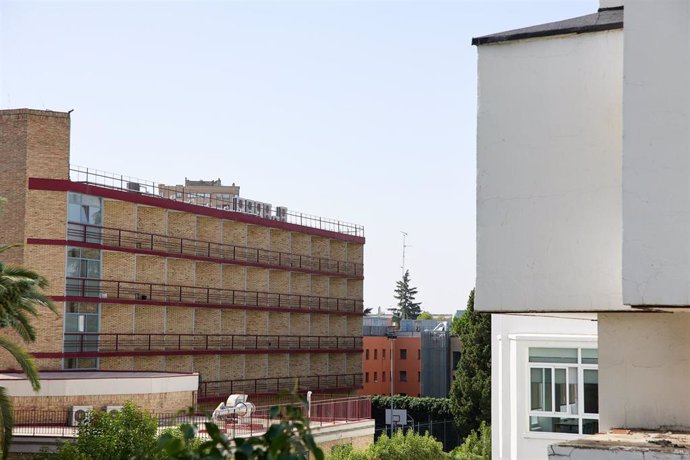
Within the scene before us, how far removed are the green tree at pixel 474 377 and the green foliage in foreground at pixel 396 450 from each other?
1001cm

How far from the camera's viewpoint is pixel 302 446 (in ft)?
17.7

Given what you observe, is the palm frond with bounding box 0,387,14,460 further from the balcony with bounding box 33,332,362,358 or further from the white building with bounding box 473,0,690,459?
the white building with bounding box 473,0,690,459

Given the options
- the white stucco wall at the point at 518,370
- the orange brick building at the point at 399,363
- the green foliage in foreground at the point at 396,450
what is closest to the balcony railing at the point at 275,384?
the green foliage in foreground at the point at 396,450

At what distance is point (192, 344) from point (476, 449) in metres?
17.1

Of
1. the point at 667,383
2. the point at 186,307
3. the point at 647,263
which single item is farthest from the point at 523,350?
the point at 186,307

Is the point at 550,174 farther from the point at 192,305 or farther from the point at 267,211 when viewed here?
the point at 267,211

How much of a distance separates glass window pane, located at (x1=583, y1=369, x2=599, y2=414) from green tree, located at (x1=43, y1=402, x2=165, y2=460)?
15.8 meters

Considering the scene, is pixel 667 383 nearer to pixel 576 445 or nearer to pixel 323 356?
pixel 576 445

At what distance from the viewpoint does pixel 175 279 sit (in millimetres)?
62406

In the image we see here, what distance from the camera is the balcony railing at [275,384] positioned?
63.7 m

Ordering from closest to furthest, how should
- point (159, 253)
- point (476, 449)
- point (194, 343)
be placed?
1. point (476, 449)
2. point (159, 253)
3. point (194, 343)

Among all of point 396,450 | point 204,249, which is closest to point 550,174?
point 396,450

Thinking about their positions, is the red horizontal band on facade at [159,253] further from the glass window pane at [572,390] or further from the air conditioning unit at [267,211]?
the glass window pane at [572,390]

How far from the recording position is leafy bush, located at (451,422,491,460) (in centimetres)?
5769
